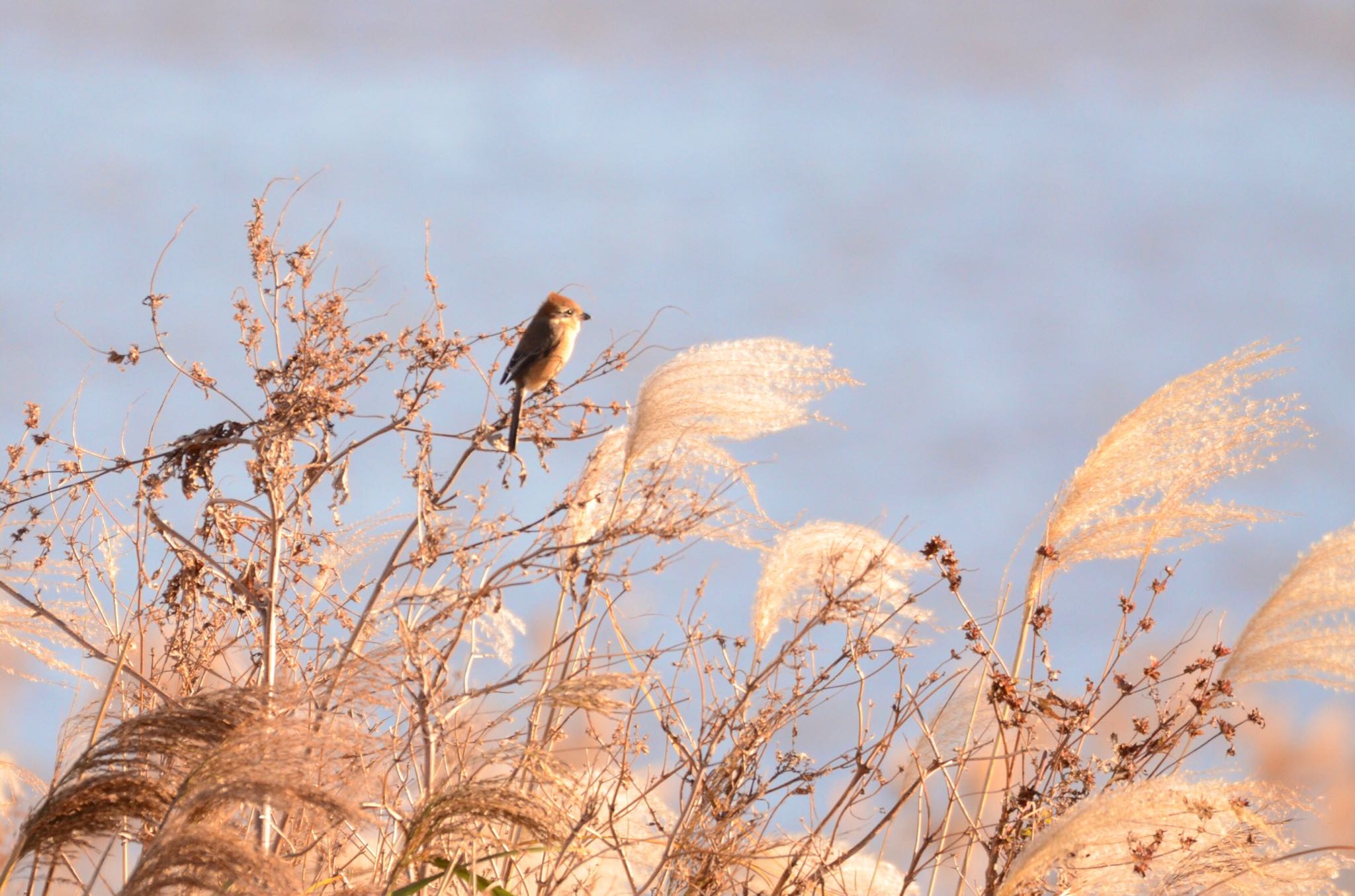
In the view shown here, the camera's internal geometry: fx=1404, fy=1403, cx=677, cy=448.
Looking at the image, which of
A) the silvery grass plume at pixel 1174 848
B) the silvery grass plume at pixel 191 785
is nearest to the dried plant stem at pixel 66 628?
the silvery grass plume at pixel 191 785

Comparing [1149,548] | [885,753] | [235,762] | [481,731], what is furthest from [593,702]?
[1149,548]

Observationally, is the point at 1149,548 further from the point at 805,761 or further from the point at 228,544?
the point at 228,544

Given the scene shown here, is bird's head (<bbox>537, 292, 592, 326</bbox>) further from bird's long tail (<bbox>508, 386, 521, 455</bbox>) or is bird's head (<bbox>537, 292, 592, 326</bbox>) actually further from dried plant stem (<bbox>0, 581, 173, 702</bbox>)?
dried plant stem (<bbox>0, 581, 173, 702</bbox>)

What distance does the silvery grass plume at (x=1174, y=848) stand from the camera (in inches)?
111

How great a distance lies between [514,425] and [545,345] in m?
0.72

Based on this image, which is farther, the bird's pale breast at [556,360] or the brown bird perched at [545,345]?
the bird's pale breast at [556,360]

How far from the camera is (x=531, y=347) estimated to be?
4152 millimetres

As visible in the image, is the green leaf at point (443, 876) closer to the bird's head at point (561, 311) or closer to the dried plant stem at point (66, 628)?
the dried plant stem at point (66, 628)

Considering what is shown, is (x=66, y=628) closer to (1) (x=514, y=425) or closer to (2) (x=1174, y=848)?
(1) (x=514, y=425)

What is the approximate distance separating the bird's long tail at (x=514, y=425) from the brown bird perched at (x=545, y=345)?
0.45ft

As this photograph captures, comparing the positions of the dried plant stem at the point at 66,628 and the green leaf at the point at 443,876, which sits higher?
the dried plant stem at the point at 66,628

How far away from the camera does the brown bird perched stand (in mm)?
4066

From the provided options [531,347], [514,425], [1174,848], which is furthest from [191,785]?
[1174,848]

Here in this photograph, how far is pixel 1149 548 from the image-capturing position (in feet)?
12.5
